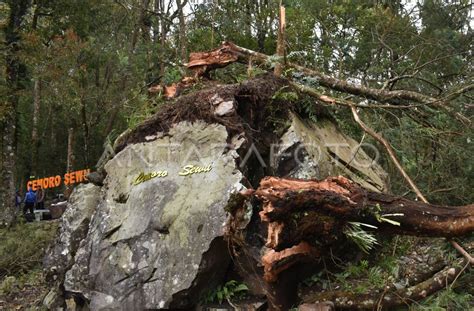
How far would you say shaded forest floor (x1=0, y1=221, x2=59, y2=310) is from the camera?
743 centimetres

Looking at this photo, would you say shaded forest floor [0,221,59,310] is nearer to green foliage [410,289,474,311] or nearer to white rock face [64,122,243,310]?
white rock face [64,122,243,310]

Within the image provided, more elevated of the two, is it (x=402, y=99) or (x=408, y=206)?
(x=402, y=99)

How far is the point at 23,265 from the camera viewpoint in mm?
8836

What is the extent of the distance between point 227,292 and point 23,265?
552 centimetres

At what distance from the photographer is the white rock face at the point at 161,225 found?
16.2 ft

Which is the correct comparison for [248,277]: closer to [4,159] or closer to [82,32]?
[4,159]

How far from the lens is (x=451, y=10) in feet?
42.2

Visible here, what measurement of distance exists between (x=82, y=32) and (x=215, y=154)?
8.68m

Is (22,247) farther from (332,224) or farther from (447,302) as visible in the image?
(447,302)

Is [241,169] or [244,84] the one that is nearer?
[241,169]

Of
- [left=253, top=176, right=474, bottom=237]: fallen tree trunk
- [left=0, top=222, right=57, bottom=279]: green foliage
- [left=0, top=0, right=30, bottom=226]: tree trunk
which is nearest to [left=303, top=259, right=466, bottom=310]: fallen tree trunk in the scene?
[left=253, top=176, right=474, bottom=237]: fallen tree trunk

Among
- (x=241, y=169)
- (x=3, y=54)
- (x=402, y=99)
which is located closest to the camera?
(x=241, y=169)

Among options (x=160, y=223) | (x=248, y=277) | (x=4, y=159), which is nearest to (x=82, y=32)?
(x=4, y=159)

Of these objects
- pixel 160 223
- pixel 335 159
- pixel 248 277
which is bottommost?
pixel 248 277
